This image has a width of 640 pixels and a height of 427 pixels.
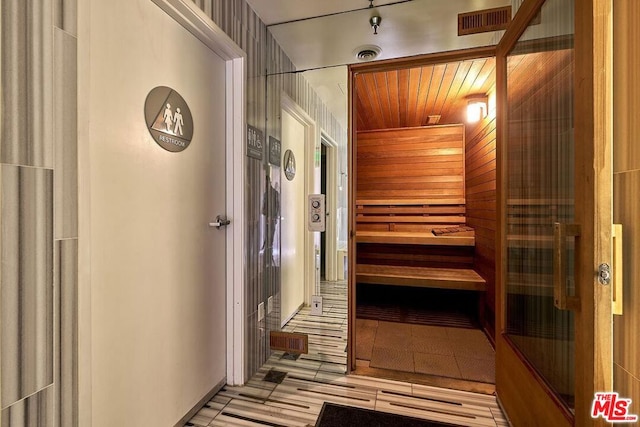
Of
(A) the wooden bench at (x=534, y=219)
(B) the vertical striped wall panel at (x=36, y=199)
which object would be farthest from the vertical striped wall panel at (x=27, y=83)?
(A) the wooden bench at (x=534, y=219)

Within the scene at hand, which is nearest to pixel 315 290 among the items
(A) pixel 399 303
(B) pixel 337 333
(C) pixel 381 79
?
(B) pixel 337 333

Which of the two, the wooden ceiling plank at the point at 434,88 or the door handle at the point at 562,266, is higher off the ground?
the wooden ceiling plank at the point at 434,88

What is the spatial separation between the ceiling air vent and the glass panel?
25 centimetres

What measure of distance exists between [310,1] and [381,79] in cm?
99

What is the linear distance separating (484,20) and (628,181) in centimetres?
137

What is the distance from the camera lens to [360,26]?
1967 mm

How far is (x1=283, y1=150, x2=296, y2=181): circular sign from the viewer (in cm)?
259

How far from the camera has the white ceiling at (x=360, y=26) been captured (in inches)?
71.6

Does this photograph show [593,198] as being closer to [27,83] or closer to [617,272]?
[617,272]

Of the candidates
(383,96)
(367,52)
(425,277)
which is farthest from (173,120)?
(425,277)

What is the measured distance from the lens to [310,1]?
1835mm

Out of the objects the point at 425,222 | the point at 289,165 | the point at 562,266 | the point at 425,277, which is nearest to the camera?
the point at 562,266

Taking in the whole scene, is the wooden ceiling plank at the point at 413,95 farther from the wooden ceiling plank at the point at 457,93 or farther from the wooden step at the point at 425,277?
the wooden step at the point at 425,277

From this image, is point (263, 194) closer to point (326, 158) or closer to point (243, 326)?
point (243, 326)
